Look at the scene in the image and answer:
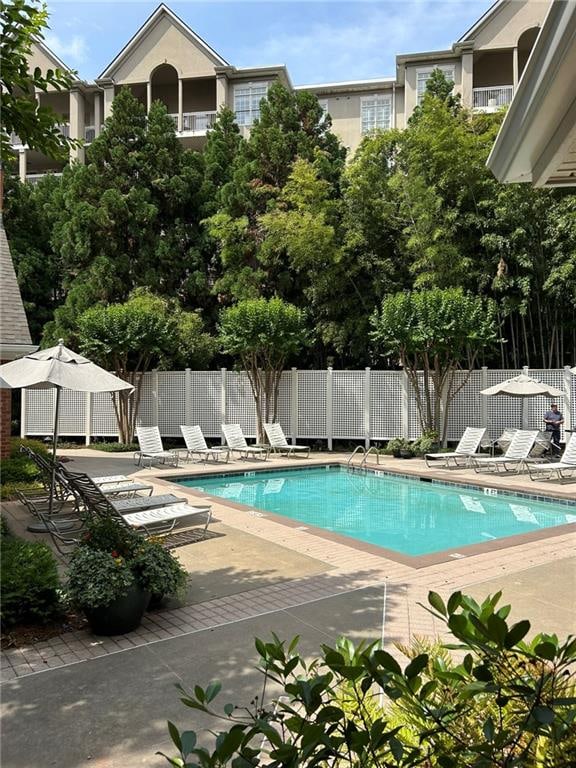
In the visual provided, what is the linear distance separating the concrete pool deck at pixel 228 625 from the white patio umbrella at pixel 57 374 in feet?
8.28

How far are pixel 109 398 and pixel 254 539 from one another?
13.0 meters

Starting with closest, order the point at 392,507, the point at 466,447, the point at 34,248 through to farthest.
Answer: the point at 392,507 < the point at 466,447 < the point at 34,248

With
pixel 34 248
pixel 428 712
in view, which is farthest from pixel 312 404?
pixel 428 712

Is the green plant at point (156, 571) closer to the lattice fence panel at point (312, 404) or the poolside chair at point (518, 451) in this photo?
the poolside chair at point (518, 451)

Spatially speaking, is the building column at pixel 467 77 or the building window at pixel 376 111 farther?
the building window at pixel 376 111

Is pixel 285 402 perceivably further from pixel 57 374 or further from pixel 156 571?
pixel 156 571

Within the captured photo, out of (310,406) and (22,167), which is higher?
(22,167)

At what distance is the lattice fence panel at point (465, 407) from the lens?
16.5m

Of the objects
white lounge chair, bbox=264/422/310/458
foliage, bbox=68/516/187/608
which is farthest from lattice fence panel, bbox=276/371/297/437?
foliage, bbox=68/516/187/608

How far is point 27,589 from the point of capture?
Answer: 440cm

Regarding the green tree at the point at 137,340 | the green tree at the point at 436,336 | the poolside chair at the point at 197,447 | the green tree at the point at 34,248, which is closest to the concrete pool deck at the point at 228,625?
the poolside chair at the point at 197,447

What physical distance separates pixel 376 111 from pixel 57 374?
20.5m

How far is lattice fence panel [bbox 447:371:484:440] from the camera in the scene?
1645cm

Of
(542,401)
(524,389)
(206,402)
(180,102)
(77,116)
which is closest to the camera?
(524,389)
